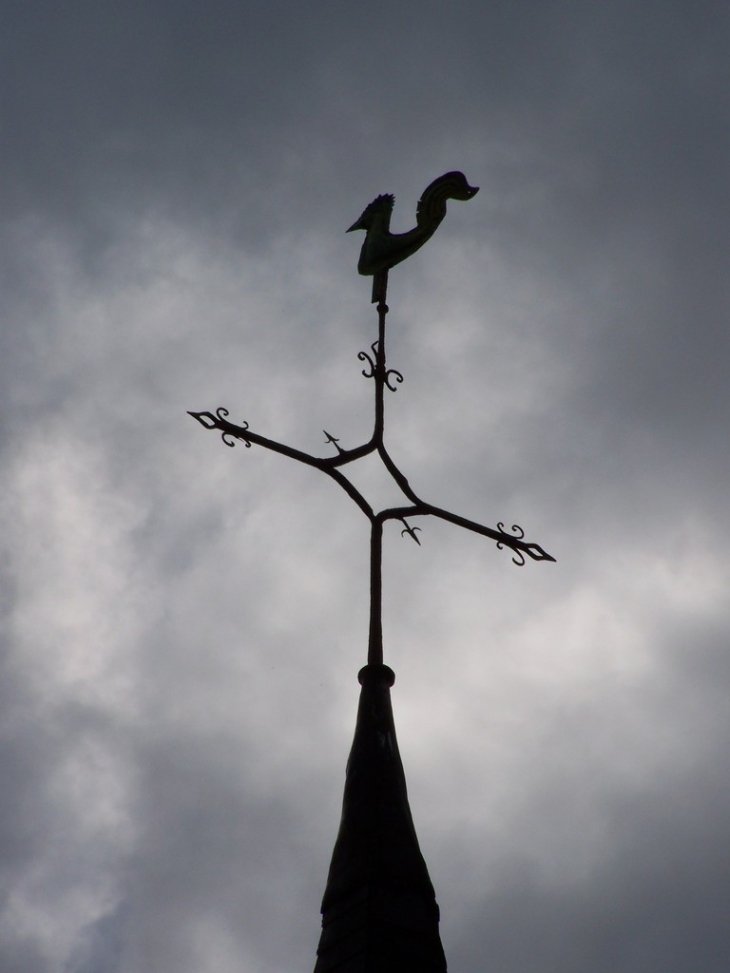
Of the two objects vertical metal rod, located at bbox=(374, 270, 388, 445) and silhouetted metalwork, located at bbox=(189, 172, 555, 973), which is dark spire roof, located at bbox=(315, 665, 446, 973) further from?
vertical metal rod, located at bbox=(374, 270, 388, 445)

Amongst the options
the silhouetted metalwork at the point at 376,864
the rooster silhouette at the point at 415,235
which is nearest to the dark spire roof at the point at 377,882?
the silhouetted metalwork at the point at 376,864

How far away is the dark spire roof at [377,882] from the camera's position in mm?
2707

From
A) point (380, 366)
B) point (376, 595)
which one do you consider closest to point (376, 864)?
point (376, 595)

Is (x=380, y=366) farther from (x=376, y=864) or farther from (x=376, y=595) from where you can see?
(x=376, y=864)

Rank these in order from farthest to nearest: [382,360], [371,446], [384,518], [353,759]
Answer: [382,360], [371,446], [384,518], [353,759]

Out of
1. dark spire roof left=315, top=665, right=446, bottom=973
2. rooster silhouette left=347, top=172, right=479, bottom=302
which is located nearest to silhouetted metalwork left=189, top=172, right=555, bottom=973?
dark spire roof left=315, top=665, right=446, bottom=973

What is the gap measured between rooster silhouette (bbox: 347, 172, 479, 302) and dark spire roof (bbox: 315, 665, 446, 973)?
96.1 inches

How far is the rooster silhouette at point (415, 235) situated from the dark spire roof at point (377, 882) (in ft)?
8.01

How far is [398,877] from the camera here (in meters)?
2.86

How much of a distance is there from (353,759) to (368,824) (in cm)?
25

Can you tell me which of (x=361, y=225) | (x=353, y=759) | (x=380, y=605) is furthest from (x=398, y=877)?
(x=361, y=225)

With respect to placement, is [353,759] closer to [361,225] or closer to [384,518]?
[384,518]

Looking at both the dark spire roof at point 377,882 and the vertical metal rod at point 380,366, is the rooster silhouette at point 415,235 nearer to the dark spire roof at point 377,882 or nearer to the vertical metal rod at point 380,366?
the vertical metal rod at point 380,366

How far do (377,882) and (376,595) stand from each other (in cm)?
113
